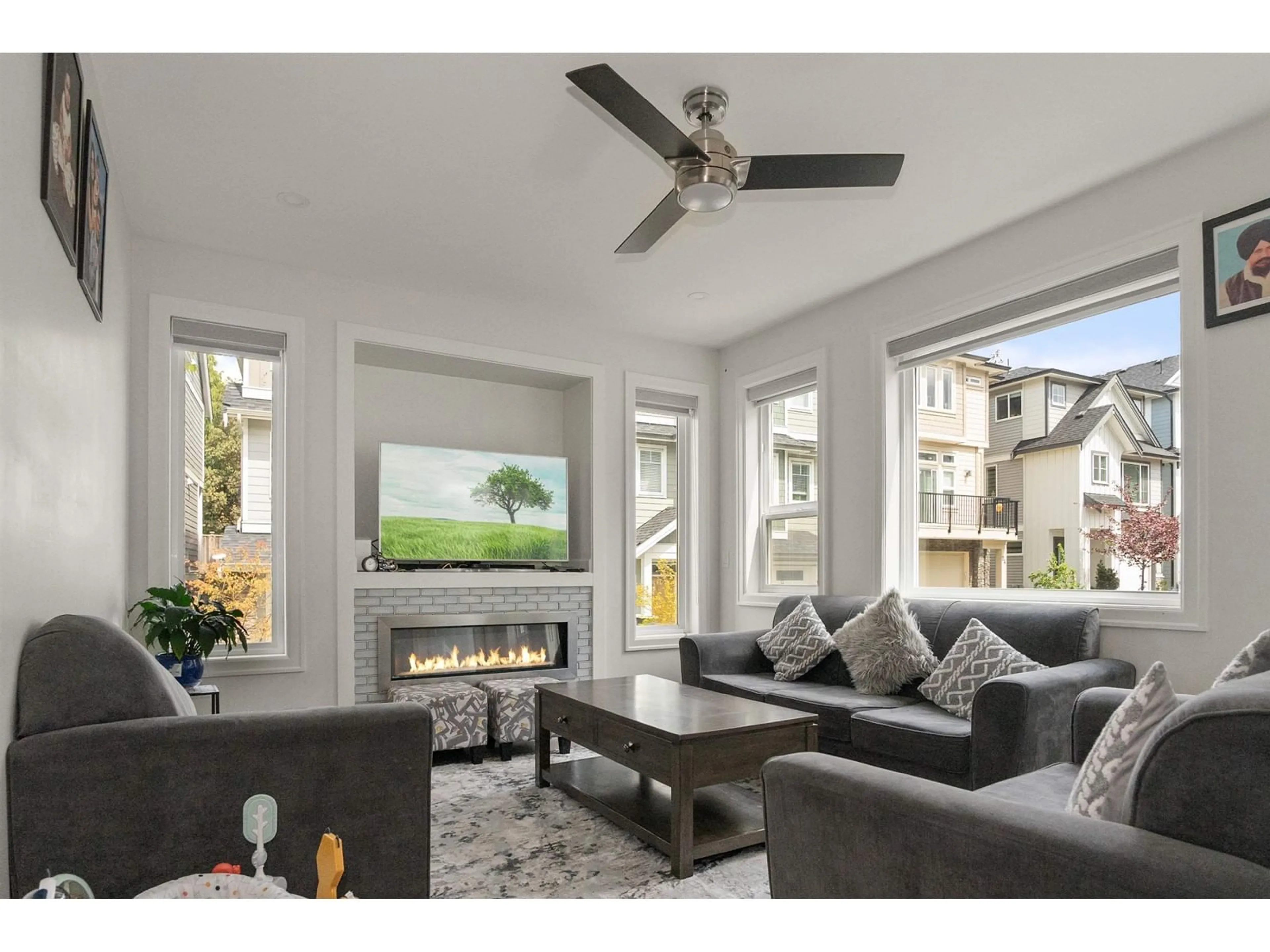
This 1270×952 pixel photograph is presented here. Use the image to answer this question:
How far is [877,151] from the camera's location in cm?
303

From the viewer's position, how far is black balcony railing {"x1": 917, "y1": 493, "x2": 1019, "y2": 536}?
388 cm

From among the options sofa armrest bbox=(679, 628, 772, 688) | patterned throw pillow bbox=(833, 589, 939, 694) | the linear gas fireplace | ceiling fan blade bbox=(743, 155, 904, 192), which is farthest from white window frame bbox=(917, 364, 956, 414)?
the linear gas fireplace

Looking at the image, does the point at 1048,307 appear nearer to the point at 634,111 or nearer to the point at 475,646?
the point at 634,111

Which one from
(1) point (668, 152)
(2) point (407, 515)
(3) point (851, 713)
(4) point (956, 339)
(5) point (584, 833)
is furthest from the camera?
(2) point (407, 515)

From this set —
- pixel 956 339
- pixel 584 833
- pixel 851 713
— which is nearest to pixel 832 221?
pixel 956 339

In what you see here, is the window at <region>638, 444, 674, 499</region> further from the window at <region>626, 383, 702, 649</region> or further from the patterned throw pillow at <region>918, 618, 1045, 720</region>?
the patterned throw pillow at <region>918, 618, 1045, 720</region>

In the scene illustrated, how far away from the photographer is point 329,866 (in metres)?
1.53

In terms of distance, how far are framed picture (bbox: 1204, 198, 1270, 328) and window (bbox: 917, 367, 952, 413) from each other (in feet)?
4.44

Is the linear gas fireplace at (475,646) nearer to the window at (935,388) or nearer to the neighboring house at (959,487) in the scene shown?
the neighboring house at (959,487)

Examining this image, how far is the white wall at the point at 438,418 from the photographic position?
472 cm

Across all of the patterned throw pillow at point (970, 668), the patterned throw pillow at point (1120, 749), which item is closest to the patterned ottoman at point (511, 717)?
the patterned throw pillow at point (970, 668)

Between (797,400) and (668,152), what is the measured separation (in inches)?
117

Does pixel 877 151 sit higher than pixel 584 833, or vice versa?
pixel 877 151
